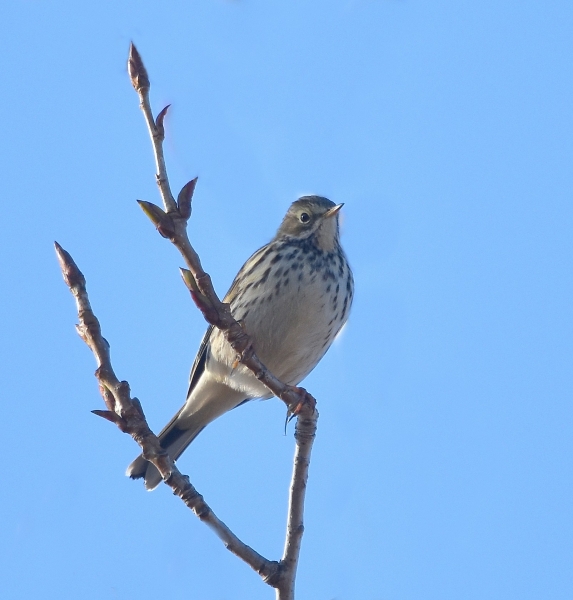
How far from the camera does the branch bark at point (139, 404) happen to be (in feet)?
12.9

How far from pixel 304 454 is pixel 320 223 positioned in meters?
3.57

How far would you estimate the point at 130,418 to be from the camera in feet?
14.9

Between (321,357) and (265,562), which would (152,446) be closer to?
(265,562)

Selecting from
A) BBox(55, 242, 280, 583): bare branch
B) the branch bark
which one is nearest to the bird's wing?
the branch bark

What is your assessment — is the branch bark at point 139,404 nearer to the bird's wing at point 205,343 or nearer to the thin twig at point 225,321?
the thin twig at point 225,321

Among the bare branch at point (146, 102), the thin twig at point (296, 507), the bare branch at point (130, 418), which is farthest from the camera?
the thin twig at point (296, 507)

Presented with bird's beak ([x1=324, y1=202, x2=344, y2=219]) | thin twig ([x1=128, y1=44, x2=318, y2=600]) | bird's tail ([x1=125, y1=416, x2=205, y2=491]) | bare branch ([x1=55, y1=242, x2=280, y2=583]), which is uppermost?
bird's beak ([x1=324, y1=202, x2=344, y2=219])

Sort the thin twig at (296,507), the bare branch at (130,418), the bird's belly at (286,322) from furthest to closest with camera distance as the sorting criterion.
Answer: the bird's belly at (286,322)
the thin twig at (296,507)
the bare branch at (130,418)

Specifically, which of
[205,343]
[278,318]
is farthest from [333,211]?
[205,343]

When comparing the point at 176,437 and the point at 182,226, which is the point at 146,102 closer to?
the point at 182,226

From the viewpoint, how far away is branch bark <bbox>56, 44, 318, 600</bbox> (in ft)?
12.9

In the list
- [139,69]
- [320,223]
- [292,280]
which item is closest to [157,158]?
[139,69]

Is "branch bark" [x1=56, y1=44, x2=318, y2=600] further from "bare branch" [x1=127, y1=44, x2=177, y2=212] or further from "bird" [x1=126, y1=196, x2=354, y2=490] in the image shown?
"bird" [x1=126, y1=196, x2=354, y2=490]

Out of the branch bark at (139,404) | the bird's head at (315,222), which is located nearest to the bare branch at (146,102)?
the branch bark at (139,404)
